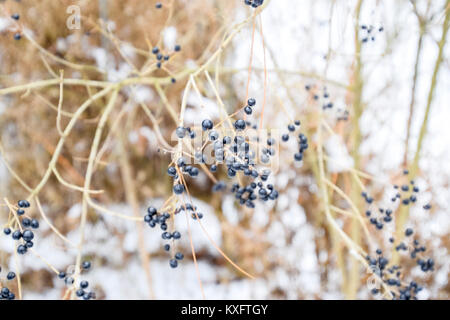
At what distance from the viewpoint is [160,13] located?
2.76 metres

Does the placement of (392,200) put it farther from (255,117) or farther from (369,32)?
(255,117)

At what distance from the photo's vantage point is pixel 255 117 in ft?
7.70

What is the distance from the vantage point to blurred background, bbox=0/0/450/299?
233 centimetres

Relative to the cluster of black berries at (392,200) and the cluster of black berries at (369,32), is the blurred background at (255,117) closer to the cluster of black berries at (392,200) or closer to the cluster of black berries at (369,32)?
the cluster of black berries at (369,32)

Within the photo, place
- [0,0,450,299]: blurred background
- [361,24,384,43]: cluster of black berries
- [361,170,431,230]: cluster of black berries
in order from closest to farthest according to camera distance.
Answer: [361,170,431,230]: cluster of black berries
[361,24,384,43]: cluster of black berries
[0,0,450,299]: blurred background

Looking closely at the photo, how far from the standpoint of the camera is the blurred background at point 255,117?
2332mm

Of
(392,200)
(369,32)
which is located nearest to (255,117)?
(369,32)

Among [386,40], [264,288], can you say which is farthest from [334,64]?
[264,288]

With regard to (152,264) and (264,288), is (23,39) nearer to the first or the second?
(152,264)

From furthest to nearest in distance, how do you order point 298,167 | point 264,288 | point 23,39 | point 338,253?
point 264,288 < point 298,167 < point 23,39 < point 338,253

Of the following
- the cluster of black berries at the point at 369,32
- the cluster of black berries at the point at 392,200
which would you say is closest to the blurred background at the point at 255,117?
the cluster of black berries at the point at 369,32

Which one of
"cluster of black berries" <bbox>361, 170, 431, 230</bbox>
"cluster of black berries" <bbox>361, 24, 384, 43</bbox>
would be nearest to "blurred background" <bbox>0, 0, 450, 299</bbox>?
"cluster of black berries" <bbox>361, 24, 384, 43</bbox>

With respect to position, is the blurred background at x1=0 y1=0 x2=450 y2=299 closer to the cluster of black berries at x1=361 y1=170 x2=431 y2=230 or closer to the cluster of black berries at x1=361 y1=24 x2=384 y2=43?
the cluster of black berries at x1=361 y1=24 x2=384 y2=43
